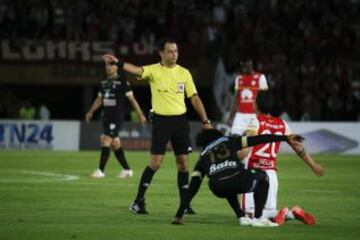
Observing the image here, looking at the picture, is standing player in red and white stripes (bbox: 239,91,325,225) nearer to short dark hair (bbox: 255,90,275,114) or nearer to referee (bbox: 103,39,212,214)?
short dark hair (bbox: 255,90,275,114)

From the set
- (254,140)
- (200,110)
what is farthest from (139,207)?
(254,140)

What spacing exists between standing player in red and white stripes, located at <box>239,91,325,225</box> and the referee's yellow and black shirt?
164 centimetres

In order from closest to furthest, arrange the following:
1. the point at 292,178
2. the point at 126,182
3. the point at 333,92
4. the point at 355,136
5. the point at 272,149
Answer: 1. the point at 272,149
2. the point at 126,182
3. the point at 292,178
4. the point at 355,136
5. the point at 333,92

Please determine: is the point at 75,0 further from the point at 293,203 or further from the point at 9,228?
the point at 9,228

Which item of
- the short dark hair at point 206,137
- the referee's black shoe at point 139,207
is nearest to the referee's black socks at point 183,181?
the referee's black shoe at point 139,207

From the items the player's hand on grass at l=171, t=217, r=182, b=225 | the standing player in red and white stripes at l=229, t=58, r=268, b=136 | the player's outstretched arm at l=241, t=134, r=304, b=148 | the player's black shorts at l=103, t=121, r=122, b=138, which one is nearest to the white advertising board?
the standing player in red and white stripes at l=229, t=58, r=268, b=136

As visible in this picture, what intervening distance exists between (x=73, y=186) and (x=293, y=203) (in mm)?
4708

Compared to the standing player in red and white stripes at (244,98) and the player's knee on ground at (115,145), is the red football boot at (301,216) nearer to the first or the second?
the player's knee on ground at (115,145)

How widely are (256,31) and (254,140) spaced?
2570cm

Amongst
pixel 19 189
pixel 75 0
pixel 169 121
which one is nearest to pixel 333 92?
pixel 75 0

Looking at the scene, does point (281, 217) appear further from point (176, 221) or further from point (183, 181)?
point (183, 181)

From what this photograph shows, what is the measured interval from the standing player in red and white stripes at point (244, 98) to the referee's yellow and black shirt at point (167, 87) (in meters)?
8.17

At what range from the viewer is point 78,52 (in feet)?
123

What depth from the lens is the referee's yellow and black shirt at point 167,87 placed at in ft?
48.6
